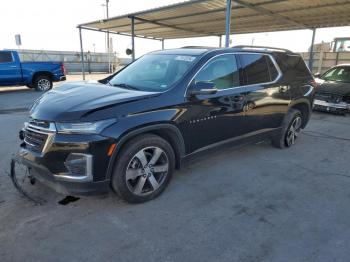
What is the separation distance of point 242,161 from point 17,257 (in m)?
3.50

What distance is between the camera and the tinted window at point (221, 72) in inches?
150

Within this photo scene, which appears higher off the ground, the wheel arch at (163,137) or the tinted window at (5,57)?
the tinted window at (5,57)

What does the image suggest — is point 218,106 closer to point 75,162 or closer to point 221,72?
point 221,72

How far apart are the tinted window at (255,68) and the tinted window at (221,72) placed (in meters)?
0.23

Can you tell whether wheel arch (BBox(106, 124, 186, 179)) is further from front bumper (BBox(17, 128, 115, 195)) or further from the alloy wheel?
the alloy wheel

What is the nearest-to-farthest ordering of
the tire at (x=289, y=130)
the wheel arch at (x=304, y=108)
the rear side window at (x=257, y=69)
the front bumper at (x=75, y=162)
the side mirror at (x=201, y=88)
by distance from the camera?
the front bumper at (x=75, y=162) < the side mirror at (x=201, y=88) < the rear side window at (x=257, y=69) < the tire at (x=289, y=130) < the wheel arch at (x=304, y=108)

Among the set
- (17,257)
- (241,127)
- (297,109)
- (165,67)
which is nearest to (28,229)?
(17,257)

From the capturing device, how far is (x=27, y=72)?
13406mm

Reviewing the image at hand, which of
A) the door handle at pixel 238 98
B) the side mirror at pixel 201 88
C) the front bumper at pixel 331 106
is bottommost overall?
the front bumper at pixel 331 106

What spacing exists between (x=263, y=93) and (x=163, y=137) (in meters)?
2.02

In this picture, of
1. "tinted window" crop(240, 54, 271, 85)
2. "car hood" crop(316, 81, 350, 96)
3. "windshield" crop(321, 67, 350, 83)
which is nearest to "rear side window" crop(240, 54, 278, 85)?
"tinted window" crop(240, 54, 271, 85)

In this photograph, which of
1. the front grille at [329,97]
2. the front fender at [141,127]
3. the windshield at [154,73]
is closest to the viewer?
the front fender at [141,127]

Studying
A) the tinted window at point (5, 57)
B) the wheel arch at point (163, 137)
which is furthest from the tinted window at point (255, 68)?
the tinted window at point (5, 57)

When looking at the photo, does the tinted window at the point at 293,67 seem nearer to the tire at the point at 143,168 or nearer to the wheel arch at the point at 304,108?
the wheel arch at the point at 304,108
